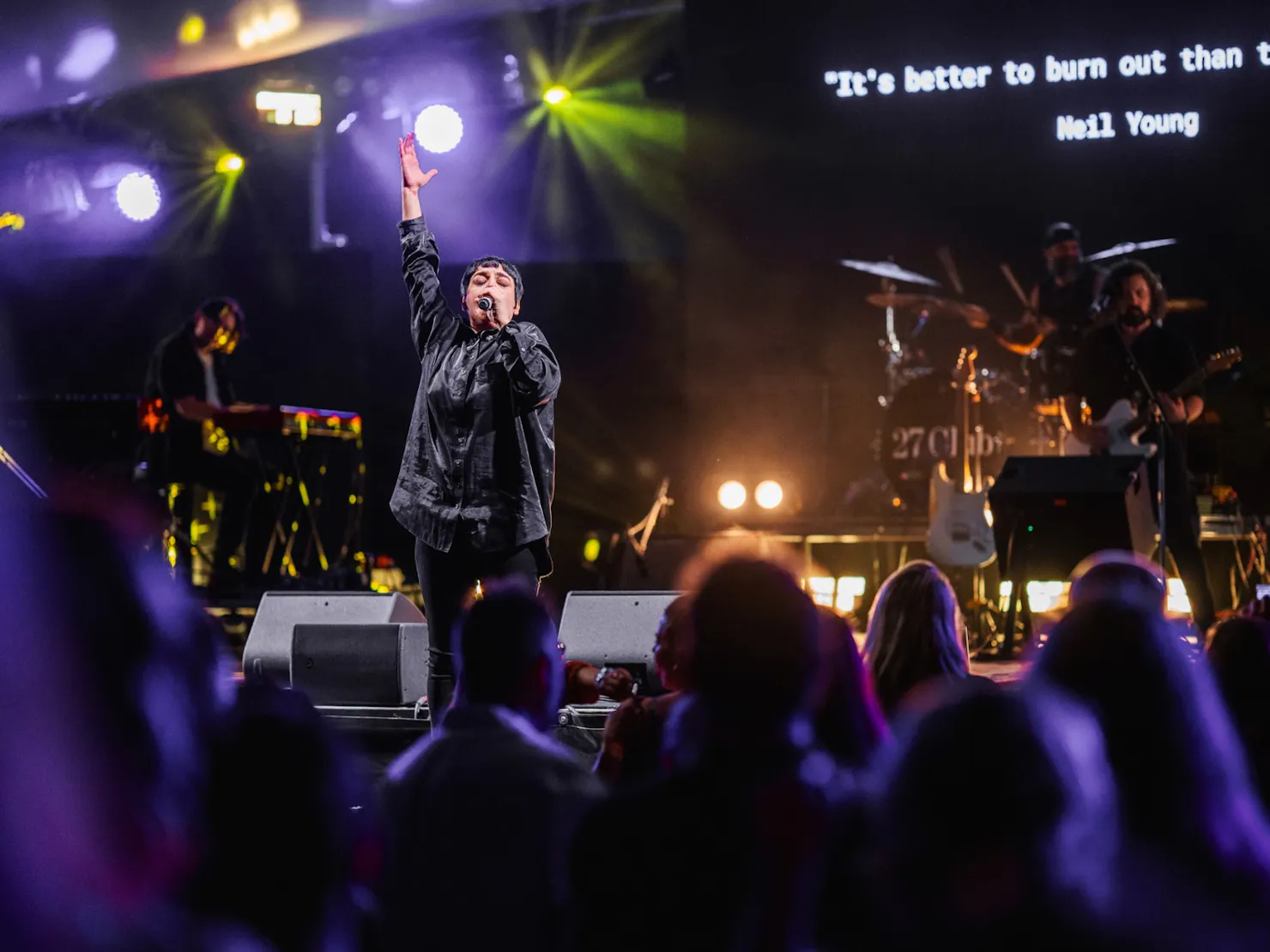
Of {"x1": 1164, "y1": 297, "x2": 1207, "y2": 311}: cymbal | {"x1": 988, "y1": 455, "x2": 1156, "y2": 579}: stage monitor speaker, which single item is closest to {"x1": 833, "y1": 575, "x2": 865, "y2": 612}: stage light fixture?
{"x1": 988, "y1": 455, "x2": 1156, "y2": 579}: stage monitor speaker

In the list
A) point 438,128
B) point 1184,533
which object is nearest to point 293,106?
point 438,128

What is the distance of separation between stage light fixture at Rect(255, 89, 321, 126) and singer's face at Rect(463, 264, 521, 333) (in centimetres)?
825

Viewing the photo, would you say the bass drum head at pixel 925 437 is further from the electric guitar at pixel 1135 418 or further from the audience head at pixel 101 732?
the audience head at pixel 101 732

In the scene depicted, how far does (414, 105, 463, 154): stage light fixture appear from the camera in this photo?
11.6 m

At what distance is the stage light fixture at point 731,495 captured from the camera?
10.5 meters

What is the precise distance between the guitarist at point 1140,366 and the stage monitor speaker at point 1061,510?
231mm

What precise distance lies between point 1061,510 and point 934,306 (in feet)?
11.0

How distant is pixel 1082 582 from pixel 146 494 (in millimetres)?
6698

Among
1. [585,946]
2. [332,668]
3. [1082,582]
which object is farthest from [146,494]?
[585,946]

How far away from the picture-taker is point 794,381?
430 inches

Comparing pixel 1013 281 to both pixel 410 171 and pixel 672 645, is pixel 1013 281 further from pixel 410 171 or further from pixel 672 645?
pixel 672 645

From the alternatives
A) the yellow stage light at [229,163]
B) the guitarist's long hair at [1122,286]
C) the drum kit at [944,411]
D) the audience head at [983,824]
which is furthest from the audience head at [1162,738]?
the yellow stage light at [229,163]

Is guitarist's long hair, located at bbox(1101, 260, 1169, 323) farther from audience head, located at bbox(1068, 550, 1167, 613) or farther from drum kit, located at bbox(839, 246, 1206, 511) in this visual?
audience head, located at bbox(1068, 550, 1167, 613)

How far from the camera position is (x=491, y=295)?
4340 mm
